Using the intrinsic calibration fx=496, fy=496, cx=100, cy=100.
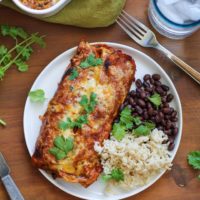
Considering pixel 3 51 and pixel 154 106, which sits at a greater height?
pixel 3 51

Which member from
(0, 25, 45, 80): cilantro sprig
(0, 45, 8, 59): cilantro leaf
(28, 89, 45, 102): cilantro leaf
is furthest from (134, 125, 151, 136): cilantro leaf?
(0, 45, 8, 59): cilantro leaf

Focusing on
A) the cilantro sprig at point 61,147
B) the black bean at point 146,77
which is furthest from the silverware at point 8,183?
the black bean at point 146,77

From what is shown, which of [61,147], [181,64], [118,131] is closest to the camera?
[61,147]

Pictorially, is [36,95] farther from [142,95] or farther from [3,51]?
[142,95]

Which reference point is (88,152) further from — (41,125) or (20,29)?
(20,29)

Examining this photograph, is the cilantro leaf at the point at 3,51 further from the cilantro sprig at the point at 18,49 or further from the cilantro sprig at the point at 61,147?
the cilantro sprig at the point at 61,147

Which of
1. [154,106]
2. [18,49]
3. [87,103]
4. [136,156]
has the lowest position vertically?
[136,156]

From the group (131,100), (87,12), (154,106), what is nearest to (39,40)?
(87,12)
